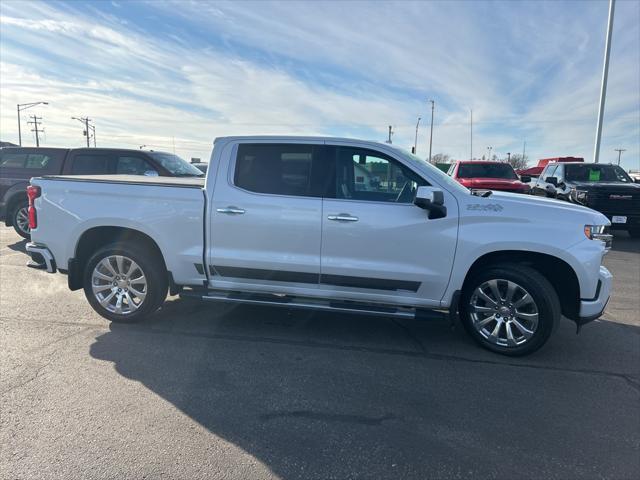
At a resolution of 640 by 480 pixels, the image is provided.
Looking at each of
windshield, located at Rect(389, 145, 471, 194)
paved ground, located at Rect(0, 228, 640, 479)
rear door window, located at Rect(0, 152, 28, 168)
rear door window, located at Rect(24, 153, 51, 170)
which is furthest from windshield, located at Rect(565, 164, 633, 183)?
rear door window, located at Rect(0, 152, 28, 168)

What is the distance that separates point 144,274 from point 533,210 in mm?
3882

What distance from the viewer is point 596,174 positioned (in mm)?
12008

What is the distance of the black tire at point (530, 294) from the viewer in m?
3.91

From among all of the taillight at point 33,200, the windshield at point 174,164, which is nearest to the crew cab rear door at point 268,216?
the taillight at point 33,200

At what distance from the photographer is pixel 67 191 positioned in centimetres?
466

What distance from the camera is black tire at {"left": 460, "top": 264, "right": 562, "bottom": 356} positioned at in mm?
3912

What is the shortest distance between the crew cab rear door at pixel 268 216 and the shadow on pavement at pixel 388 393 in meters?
0.68

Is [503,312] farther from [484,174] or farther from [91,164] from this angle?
[484,174]

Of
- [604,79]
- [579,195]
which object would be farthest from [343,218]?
[604,79]

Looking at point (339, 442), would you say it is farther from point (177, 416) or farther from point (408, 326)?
point (408, 326)

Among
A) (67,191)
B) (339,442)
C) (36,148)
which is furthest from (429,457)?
(36,148)

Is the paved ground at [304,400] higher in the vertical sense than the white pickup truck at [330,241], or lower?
lower

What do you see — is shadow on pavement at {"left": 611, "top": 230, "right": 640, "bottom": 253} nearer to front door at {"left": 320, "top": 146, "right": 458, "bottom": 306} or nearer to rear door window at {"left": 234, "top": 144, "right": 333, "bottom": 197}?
front door at {"left": 320, "top": 146, "right": 458, "bottom": 306}

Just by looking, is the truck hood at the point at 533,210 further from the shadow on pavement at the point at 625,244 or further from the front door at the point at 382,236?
the shadow on pavement at the point at 625,244
